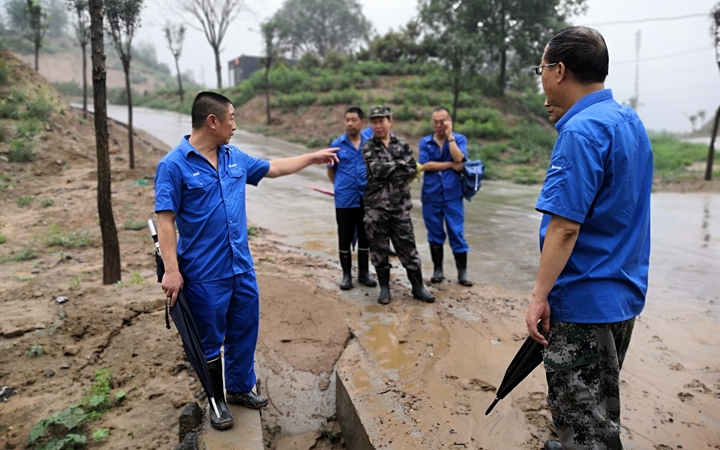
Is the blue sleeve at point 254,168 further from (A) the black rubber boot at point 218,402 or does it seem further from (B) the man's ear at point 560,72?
(B) the man's ear at point 560,72

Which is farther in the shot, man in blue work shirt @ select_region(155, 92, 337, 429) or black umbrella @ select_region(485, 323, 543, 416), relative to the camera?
man in blue work shirt @ select_region(155, 92, 337, 429)

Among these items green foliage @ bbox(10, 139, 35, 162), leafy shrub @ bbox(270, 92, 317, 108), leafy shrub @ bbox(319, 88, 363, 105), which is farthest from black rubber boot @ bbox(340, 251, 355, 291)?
leafy shrub @ bbox(270, 92, 317, 108)

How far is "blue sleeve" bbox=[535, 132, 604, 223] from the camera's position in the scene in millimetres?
1807

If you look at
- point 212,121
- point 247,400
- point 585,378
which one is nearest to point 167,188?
point 212,121

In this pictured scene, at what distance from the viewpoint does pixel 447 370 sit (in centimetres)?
353

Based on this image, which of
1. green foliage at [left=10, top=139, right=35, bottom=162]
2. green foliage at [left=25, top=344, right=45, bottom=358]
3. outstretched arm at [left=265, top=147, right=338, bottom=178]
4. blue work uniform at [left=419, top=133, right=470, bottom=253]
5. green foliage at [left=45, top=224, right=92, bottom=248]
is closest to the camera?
outstretched arm at [left=265, top=147, right=338, bottom=178]

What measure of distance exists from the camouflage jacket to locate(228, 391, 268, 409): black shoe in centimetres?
230

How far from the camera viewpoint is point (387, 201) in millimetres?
4711

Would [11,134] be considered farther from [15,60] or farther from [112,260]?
[112,260]

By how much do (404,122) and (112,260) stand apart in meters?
18.5

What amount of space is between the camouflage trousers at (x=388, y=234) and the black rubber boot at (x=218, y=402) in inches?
89.5

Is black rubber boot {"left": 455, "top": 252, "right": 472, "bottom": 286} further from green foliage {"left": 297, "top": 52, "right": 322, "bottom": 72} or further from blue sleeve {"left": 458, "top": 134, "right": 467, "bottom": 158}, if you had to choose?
green foliage {"left": 297, "top": 52, "right": 322, "bottom": 72}

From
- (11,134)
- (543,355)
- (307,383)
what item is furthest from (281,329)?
(11,134)

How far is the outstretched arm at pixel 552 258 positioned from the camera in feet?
6.06
